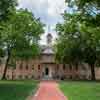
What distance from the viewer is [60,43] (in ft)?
228

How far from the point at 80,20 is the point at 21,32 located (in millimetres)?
31721

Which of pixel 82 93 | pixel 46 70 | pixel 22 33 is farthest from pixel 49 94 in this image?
pixel 46 70

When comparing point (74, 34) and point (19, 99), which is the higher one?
point (74, 34)

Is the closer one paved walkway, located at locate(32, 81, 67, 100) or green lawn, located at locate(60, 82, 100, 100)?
paved walkway, located at locate(32, 81, 67, 100)

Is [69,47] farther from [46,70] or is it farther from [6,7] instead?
[6,7]

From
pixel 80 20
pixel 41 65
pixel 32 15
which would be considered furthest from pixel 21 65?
pixel 80 20

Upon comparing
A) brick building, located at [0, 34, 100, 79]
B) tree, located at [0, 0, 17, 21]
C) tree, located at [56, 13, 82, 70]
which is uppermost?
tree, located at [0, 0, 17, 21]

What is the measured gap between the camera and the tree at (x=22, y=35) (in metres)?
65.9

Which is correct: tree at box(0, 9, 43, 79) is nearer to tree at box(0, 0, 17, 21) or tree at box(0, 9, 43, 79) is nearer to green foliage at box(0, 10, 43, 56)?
green foliage at box(0, 10, 43, 56)

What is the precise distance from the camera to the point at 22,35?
66.8 m

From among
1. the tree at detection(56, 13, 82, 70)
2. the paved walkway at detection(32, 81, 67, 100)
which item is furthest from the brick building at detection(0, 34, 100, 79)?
the paved walkway at detection(32, 81, 67, 100)

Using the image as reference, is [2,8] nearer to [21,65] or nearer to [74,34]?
[74,34]

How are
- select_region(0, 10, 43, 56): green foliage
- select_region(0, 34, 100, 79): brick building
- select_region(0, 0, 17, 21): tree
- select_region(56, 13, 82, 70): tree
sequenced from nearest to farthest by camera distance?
select_region(0, 0, 17, 21): tree
select_region(0, 10, 43, 56): green foliage
select_region(56, 13, 82, 70): tree
select_region(0, 34, 100, 79): brick building

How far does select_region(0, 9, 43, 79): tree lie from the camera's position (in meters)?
65.9
